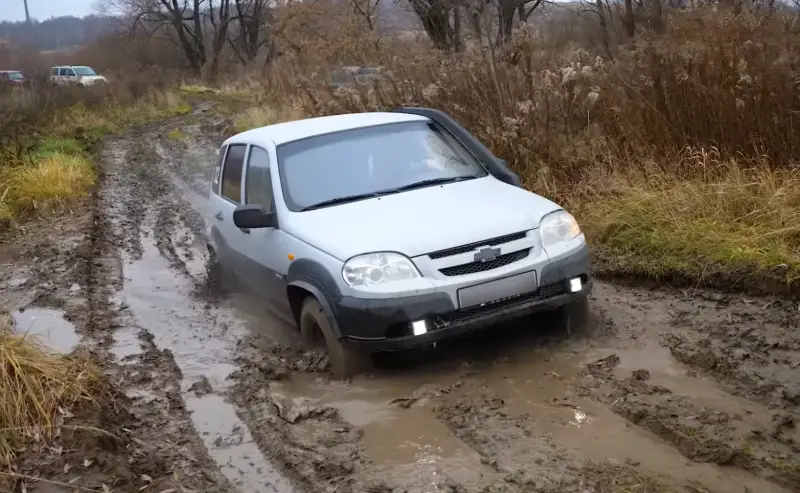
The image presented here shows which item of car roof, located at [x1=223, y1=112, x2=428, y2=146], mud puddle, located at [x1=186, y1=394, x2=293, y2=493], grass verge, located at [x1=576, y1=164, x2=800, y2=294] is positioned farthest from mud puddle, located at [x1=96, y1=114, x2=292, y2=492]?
grass verge, located at [x1=576, y1=164, x2=800, y2=294]

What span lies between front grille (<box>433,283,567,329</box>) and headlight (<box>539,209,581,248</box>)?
0.29 metres

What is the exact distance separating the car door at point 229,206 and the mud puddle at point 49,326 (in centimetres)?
140

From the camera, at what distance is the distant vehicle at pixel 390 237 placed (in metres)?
4.82

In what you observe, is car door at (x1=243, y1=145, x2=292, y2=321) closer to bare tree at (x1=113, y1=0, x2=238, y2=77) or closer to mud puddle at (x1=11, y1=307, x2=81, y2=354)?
mud puddle at (x1=11, y1=307, x2=81, y2=354)

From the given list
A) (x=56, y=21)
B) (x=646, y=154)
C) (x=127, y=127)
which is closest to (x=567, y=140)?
(x=646, y=154)

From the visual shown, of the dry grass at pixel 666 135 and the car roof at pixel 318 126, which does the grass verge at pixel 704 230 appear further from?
the car roof at pixel 318 126

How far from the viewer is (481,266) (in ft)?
16.1

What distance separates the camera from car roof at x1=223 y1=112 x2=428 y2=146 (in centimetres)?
623

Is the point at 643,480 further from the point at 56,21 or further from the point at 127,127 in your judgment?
the point at 56,21

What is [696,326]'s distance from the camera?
5.51 metres

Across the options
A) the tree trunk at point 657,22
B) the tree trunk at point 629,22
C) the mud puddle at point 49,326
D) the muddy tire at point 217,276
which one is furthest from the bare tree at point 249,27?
the mud puddle at point 49,326

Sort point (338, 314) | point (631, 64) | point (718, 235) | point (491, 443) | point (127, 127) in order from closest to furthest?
point (491, 443), point (338, 314), point (718, 235), point (631, 64), point (127, 127)

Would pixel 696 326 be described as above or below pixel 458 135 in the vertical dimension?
below

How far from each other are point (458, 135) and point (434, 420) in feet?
9.17
